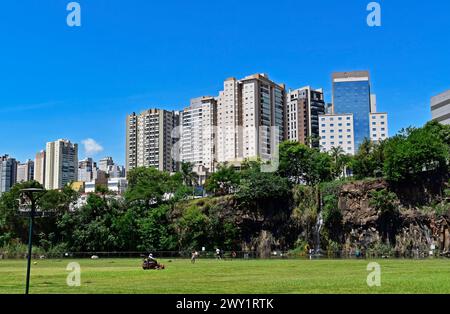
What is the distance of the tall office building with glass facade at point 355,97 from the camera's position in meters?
162

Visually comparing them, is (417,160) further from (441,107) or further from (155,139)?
(155,139)

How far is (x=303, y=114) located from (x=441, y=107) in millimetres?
55532

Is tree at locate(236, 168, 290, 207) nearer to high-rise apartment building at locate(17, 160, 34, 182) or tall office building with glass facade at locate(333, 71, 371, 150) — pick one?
tall office building with glass facade at locate(333, 71, 371, 150)

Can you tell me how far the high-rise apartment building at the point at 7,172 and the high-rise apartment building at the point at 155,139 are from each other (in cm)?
4708

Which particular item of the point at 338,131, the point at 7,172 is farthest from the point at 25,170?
the point at 338,131

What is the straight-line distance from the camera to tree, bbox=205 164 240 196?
84200 millimetres

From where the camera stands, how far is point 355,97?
163750 mm

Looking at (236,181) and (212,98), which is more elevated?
(212,98)

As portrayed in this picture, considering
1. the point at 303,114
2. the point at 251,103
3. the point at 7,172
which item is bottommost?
the point at 7,172

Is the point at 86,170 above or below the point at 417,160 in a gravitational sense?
above

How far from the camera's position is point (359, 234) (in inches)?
2813
